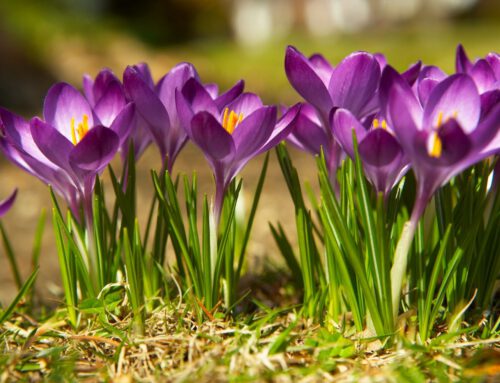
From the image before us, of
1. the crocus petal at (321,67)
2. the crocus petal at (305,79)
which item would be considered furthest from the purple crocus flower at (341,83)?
the crocus petal at (321,67)

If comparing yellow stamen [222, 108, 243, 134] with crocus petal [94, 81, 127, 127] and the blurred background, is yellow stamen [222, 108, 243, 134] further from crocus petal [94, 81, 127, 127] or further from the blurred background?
the blurred background

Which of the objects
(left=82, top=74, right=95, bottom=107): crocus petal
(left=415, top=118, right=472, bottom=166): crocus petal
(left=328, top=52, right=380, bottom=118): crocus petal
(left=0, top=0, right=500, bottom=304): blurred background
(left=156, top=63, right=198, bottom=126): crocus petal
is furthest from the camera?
(left=0, top=0, right=500, bottom=304): blurred background

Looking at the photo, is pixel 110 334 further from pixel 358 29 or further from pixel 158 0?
pixel 358 29

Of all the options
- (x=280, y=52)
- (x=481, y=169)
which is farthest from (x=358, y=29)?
(x=481, y=169)

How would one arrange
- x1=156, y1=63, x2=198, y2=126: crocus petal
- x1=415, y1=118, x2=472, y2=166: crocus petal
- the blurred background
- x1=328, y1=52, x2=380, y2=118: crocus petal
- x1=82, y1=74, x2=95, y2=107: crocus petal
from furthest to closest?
the blurred background < x1=82, y1=74, x2=95, y2=107: crocus petal < x1=156, y1=63, x2=198, y2=126: crocus petal < x1=328, y1=52, x2=380, y2=118: crocus petal < x1=415, y1=118, x2=472, y2=166: crocus petal

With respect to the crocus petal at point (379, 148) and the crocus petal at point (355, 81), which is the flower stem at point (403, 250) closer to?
the crocus petal at point (379, 148)

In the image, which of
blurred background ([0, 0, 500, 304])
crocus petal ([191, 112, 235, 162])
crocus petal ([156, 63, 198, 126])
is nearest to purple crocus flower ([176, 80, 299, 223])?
crocus petal ([191, 112, 235, 162])
